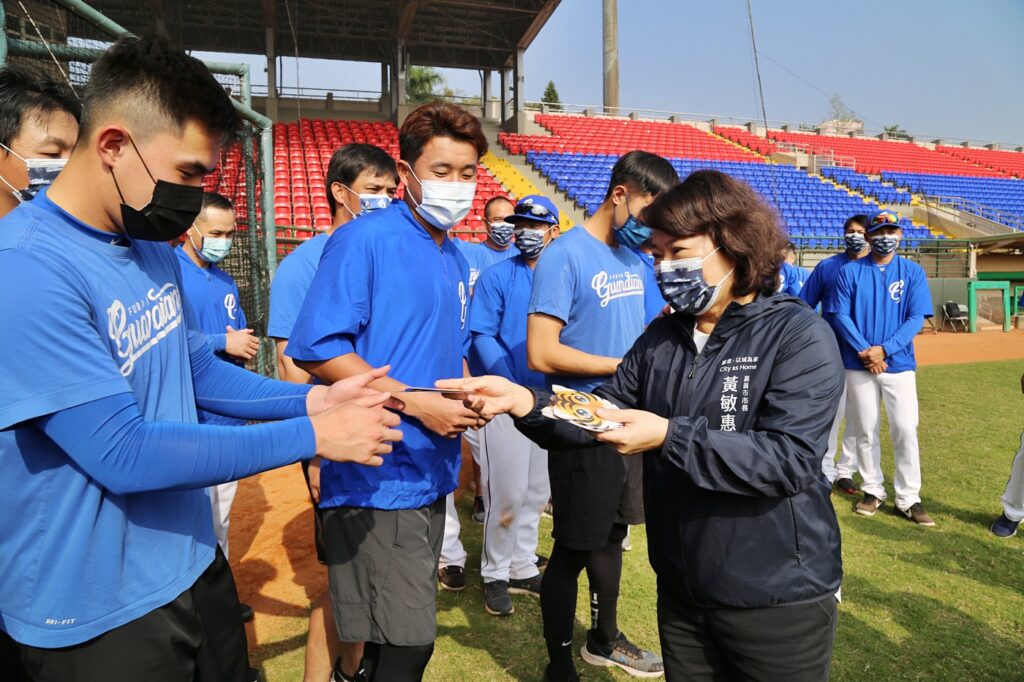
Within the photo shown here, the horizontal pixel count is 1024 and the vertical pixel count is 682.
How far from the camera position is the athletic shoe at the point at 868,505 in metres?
5.18

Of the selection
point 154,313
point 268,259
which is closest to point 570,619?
point 154,313

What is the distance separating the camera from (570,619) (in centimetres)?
287

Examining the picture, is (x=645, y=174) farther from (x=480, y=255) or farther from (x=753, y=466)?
(x=480, y=255)

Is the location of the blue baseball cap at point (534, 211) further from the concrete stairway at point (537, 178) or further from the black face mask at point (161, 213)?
the concrete stairway at point (537, 178)

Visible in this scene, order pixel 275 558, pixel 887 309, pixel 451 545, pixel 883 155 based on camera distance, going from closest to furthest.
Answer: pixel 451 545 → pixel 275 558 → pixel 887 309 → pixel 883 155

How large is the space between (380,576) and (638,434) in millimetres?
994

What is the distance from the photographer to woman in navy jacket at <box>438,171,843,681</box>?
1.72 metres

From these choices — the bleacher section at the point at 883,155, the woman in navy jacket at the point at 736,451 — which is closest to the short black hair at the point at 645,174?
the woman in navy jacket at the point at 736,451

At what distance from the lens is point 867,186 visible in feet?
86.3

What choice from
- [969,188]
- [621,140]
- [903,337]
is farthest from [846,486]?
[969,188]

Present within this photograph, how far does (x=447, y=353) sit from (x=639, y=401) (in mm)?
710

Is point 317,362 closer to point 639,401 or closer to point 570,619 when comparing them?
point 639,401

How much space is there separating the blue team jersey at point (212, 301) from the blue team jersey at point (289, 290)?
33 cm

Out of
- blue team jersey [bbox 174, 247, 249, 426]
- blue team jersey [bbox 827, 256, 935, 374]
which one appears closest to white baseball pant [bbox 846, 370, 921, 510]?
blue team jersey [bbox 827, 256, 935, 374]
